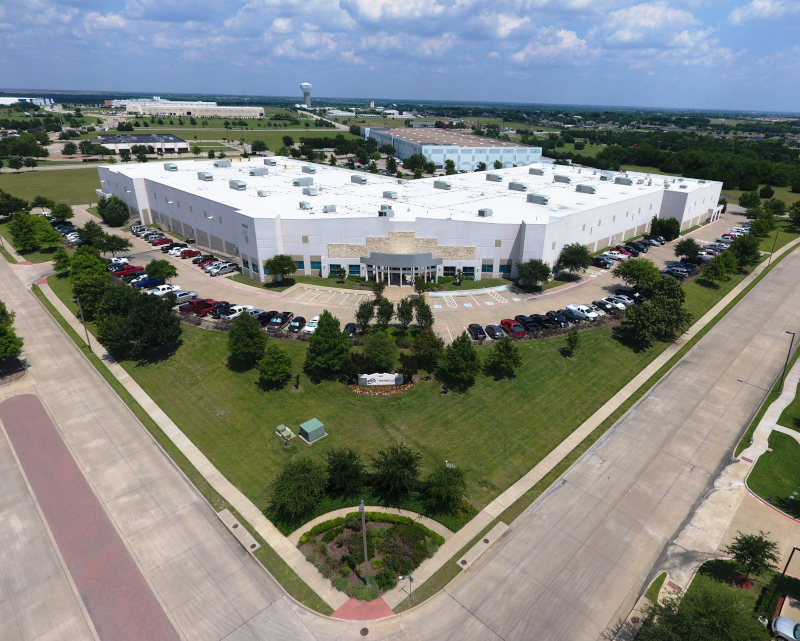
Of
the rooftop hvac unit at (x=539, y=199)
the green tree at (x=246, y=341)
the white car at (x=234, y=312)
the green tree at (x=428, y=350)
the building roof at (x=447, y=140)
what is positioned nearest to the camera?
the green tree at (x=246, y=341)

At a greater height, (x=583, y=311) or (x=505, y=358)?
(x=505, y=358)

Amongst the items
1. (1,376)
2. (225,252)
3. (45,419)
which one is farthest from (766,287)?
(1,376)

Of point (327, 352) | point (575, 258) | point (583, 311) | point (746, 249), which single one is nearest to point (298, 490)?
point (327, 352)

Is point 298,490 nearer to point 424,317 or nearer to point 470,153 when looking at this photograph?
point 424,317

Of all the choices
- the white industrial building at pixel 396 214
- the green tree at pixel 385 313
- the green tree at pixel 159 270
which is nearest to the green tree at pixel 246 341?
the green tree at pixel 385 313

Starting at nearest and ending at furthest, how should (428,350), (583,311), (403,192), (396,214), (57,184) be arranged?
1. (428,350)
2. (583,311)
3. (396,214)
4. (403,192)
5. (57,184)

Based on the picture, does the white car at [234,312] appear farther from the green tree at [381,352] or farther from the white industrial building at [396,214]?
the green tree at [381,352]

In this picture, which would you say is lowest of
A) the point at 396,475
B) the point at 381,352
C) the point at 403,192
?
the point at 396,475
